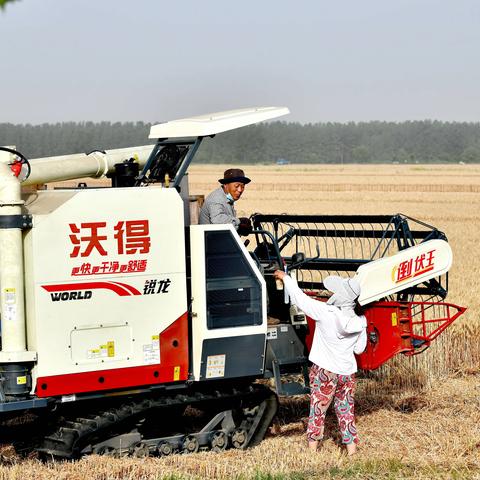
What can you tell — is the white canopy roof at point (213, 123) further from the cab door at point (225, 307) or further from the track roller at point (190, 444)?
the track roller at point (190, 444)

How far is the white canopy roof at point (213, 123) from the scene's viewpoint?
8.41 meters

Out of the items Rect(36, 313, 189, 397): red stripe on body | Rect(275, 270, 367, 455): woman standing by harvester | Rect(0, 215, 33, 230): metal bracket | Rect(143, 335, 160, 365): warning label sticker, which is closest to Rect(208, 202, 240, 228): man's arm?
Rect(275, 270, 367, 455): woman standing by harvester

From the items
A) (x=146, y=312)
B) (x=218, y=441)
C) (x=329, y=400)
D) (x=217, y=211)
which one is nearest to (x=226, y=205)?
(x=217, y=211)

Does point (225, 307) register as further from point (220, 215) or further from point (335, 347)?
point (335, 347)

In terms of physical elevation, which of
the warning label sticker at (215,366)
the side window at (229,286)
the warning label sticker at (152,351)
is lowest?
the warning label sticker at (215,366)

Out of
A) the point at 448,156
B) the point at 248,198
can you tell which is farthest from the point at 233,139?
the point at 248,198

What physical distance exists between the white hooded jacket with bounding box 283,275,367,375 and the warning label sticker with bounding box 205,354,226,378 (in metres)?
0.80

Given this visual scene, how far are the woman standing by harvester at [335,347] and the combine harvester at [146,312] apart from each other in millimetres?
294

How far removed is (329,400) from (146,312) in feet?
6.21

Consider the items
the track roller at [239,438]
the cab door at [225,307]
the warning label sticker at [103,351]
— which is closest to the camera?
the warning label sticker at [103,351]

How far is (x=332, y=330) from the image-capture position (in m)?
8.46

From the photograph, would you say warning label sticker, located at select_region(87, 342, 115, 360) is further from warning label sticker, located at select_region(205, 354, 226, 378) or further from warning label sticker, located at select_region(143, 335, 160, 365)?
warning label sticker, located at select_region(205, 354, 226, 378)

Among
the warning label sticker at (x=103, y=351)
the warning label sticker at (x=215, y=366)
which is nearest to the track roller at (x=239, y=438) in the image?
the warning label sticker at (x=215, y=366)

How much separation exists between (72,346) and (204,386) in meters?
1.42
